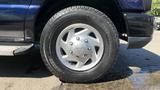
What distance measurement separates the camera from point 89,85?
4.91m

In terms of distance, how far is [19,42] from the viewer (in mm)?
5035

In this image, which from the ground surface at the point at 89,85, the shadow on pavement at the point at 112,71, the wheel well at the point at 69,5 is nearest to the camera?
the ground surface at the point at 89,85

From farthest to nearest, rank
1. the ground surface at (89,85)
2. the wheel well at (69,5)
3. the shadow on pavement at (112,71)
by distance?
the shadow on pavement at (112,71)
the wheel well at (69,5)
the ground surface at (89,85)

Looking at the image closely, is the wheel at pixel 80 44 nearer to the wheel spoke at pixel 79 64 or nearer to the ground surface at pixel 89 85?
the wheel spoke at pixel 79 64

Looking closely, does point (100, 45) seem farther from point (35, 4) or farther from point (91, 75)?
point (35, 4)

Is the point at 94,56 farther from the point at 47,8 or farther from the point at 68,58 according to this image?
the point at 47,8

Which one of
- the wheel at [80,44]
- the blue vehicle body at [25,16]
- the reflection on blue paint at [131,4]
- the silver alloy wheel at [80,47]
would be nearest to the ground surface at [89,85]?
the wheel at [80,44]

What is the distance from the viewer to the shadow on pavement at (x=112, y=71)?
213 inches

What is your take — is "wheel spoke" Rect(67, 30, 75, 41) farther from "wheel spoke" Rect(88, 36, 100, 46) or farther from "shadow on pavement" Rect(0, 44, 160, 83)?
"shadow on pavement" Rect(0, 44, 160, 83)

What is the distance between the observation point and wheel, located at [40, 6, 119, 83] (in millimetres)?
4930

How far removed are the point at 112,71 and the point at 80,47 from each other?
33.6 inches

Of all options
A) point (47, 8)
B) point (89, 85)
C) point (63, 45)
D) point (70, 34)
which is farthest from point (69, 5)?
point (89, 85)

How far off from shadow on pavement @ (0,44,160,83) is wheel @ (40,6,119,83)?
284mm

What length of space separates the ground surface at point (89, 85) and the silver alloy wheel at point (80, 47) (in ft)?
0.88
